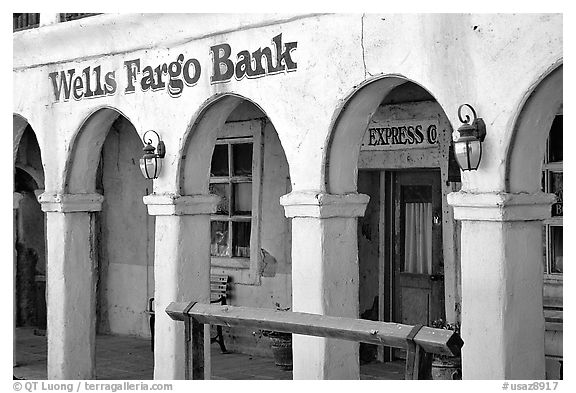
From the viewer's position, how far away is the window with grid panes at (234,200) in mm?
11492

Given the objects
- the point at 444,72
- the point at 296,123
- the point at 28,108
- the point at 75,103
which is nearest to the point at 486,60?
the point at 444,72

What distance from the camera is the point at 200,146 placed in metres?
8.61

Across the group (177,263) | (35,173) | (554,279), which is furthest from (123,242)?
(554,279)

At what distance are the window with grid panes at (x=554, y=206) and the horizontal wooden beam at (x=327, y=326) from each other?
3.82 m

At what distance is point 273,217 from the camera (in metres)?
Answer: 11.1

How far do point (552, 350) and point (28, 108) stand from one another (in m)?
5.74

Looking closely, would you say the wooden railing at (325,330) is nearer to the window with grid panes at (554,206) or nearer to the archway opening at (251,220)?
the window with grid panes at (554,206)

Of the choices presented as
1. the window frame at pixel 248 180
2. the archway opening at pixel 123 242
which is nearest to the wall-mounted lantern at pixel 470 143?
the window frame at pixel 248 180

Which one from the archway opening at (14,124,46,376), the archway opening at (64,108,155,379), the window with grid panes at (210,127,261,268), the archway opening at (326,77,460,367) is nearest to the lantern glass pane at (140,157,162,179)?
the archway opening at (326,77,460,367)

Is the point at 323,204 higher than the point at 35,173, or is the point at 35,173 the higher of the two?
the point at 35,173

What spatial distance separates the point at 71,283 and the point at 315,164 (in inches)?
138

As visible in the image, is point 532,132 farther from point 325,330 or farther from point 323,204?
point 325,330

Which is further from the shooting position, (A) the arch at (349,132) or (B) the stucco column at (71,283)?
(B) the stucco column at (71,283)

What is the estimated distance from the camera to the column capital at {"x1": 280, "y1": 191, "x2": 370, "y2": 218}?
24.2 ft
